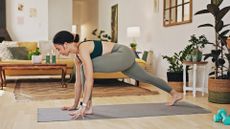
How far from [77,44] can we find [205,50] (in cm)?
271

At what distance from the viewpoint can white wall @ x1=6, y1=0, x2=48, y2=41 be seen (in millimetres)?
8641

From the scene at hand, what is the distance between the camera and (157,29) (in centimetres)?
705

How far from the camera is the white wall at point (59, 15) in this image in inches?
397

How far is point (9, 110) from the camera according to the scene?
12.3ft

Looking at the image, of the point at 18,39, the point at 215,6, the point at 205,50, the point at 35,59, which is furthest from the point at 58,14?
the point at 215,6

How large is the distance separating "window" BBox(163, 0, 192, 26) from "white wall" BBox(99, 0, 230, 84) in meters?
0.10

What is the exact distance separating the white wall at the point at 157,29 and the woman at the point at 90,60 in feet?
6.41

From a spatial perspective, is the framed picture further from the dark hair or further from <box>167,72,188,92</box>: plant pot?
the dark hair

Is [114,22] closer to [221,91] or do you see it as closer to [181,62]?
[181,62]

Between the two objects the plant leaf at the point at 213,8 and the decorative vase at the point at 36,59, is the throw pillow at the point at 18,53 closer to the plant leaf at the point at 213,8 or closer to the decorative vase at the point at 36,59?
the decorative vase at the point at 36,59

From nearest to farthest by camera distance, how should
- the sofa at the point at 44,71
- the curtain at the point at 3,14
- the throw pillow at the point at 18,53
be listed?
the sofa at the point at 44,71 → the throw pillow at the point at 18,53 → the curtain at the point at 3,14

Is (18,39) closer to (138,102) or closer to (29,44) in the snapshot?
(29,44)

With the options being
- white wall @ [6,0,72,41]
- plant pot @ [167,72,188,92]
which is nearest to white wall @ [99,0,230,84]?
plant pot @ [167,72,188,92]

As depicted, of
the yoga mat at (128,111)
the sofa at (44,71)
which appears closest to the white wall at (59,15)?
the sofa at (44,71)
